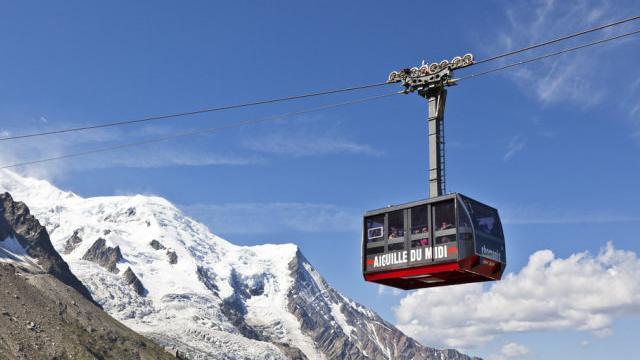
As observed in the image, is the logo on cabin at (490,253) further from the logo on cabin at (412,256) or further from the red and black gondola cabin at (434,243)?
the logo on cabin at (412,256)

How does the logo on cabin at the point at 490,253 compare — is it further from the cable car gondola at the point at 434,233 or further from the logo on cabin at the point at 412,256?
the logo on cabin at the point at 412,256

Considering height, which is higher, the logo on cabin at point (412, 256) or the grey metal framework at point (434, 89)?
the grey metal framework at point (434, 89)

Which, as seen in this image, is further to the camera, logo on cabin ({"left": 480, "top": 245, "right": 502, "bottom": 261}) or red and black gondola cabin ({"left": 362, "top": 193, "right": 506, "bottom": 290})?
logo on cabin ({"left": 480, "top": 245, "right": 502, "bottom": 261})

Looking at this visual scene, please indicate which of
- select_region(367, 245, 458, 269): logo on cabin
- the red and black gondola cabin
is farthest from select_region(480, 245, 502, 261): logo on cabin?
select_region(367, 245, 458, 269): logo on cabin

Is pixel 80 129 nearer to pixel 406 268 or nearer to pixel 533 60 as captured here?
pixel 406 268

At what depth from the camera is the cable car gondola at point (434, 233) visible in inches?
1373

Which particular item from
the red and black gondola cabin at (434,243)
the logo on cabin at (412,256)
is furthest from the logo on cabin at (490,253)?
the logo on cabin at (412,256)

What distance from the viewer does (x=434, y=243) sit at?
36844 millimetres

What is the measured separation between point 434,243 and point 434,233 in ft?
1.49

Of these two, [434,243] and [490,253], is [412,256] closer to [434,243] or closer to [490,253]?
[434,243]

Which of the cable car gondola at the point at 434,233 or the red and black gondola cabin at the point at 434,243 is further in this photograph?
the red and black gondola cabin at the point at 434,243

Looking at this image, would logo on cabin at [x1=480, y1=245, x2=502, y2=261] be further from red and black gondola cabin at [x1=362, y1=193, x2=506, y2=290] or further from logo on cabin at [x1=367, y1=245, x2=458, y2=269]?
logo on cabin at [x1=367, y1=245, x2=458, y2=269]

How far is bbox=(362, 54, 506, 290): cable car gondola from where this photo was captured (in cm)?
3488

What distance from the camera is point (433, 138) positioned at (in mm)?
34781
